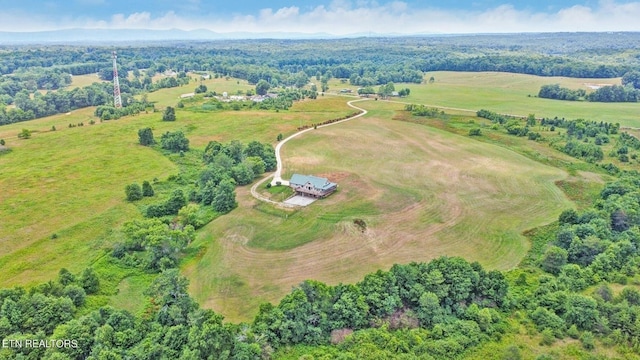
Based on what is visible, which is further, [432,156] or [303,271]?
[432,156]

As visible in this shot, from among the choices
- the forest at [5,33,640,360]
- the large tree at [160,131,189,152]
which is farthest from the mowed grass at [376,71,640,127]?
the large tree at [160,131,189,152]

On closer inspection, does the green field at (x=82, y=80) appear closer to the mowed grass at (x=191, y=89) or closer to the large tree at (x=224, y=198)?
the mowed grass at (x=191, y=89)

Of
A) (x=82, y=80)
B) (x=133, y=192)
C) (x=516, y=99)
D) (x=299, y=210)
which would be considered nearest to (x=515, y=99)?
(x=516, y=99)

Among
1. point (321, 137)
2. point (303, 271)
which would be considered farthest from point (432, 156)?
point (303, 271)

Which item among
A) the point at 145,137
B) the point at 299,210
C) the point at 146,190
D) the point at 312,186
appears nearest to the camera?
the point at 299,210

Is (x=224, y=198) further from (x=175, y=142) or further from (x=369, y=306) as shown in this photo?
(x=175, y=142)

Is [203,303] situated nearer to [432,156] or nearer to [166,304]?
[166,304]

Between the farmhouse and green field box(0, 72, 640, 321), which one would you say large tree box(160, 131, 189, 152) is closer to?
green field box(0, 72, 640, 321)

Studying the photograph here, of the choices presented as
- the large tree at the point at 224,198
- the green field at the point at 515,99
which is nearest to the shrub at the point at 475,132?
the green field at the point at 515,99
